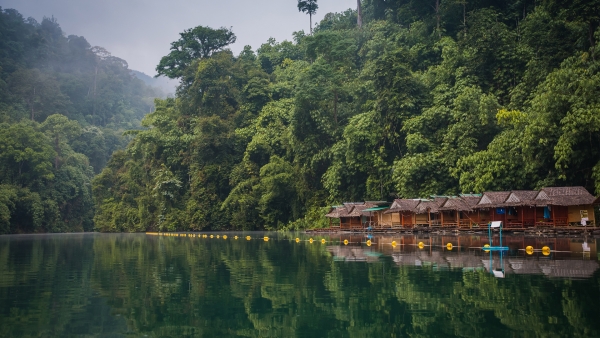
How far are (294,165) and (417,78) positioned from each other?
16.2 metres

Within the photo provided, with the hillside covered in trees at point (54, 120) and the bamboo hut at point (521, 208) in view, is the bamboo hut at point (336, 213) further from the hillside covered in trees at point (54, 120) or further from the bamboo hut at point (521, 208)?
the hillside covered in trees at point (54, 120)

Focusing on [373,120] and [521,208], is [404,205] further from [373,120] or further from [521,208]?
[373,120]

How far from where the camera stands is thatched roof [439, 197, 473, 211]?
34.9 m

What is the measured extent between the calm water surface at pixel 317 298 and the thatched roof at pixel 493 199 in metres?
12.4

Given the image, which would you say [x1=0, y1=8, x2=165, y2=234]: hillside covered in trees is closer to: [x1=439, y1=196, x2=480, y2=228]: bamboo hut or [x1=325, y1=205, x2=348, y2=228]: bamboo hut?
[x1=325, y1=205, x2=348, y2=228]: bamboo hut

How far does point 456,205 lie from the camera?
35125 millimetres

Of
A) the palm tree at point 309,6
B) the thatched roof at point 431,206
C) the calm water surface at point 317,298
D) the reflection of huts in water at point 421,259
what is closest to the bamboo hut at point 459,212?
the thatched roof at point 431,206

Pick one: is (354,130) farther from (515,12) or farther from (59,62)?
(59,62)

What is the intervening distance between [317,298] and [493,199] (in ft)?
78.8

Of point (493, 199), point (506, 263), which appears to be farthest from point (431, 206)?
point (506, 263)

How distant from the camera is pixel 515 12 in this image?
47.8m

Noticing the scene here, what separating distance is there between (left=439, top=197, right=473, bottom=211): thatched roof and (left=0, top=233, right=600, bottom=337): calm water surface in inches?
567

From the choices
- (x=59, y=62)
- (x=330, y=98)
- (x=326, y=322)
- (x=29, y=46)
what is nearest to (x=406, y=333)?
(x=326, y=322)

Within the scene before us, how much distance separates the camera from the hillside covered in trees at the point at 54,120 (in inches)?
2532
